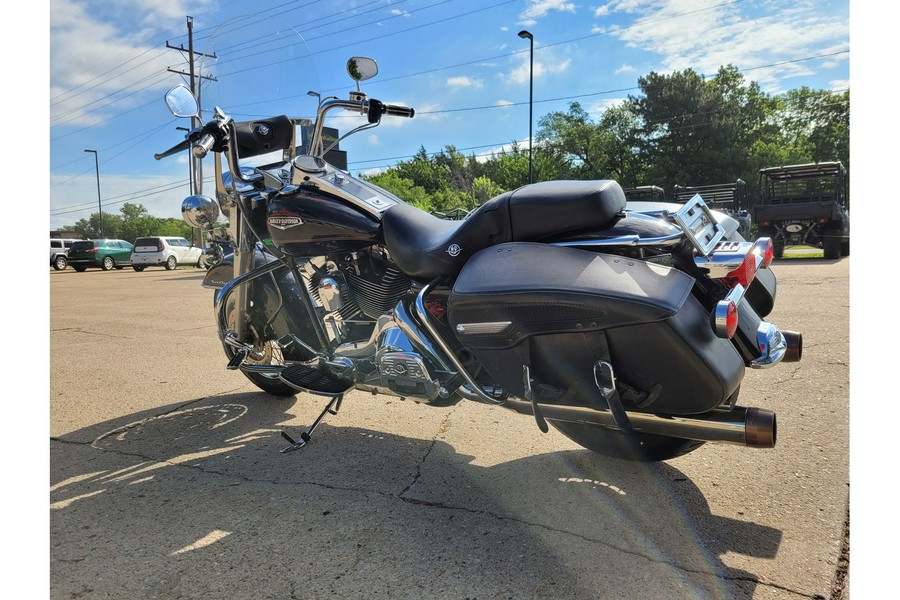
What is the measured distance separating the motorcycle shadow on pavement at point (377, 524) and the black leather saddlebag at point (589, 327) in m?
0.59

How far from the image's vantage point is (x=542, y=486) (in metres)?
2.77

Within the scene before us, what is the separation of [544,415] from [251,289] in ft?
6.75

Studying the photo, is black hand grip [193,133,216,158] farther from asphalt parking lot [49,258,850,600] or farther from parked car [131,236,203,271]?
parked car [131,236,203,271]

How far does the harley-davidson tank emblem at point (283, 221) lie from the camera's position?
2.99m

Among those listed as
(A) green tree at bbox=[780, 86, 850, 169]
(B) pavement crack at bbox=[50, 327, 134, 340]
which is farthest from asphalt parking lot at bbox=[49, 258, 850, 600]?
(A) green tree at bbox=[780, 86, 850, 169]

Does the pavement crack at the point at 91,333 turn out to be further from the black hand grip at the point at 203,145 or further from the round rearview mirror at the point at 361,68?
the round rearview mirror at the point at 361,68

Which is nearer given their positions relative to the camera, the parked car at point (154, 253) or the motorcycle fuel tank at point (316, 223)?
the motorcycle fuel tank at point (316, 223)

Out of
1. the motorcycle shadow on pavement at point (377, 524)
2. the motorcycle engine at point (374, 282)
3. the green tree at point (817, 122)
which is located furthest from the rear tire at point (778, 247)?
the green tree at point (817, 122)

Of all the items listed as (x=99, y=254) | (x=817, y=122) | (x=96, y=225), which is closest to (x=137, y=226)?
(x=96, y=225)

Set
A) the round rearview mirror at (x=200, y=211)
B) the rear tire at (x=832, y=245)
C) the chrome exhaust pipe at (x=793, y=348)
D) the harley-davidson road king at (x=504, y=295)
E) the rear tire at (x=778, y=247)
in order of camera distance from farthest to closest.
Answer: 1. the rear tire at (x=778, y=247)
2. the rear tire at (x=832, y=245)
3. the round rearview mirror at (x=200, y=211)
4. the chrome exhaust pipe at (x=793, y=348)
5. the harley-davidson road king at (x=504, y=295)

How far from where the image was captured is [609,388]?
1.97 m

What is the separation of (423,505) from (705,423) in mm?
1228

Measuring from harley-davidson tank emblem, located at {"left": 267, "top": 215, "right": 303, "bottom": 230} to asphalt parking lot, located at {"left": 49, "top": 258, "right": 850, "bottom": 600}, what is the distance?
121 cm

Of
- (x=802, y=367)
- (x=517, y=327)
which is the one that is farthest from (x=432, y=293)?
(x=802, y=367)
